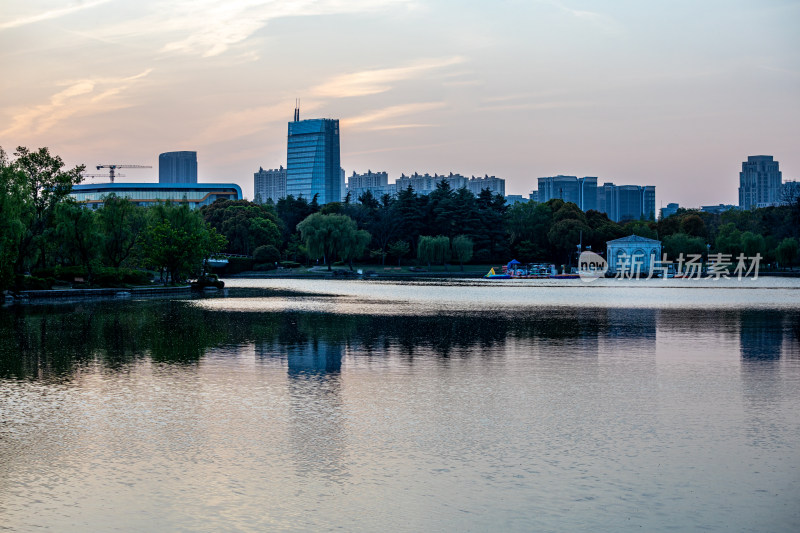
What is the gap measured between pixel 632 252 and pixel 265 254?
55688 mm

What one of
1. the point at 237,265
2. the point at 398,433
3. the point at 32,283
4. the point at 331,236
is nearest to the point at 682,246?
the point at 331,236

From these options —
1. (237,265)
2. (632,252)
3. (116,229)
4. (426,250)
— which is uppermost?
(116,229)

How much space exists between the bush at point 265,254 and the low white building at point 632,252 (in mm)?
51200

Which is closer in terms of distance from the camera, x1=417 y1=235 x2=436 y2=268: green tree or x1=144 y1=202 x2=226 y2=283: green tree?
x1=144 y1=202 x2=226 y2=283: green tree

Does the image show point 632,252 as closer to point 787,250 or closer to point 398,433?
point 787,250

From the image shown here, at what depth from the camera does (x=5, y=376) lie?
65.5ft

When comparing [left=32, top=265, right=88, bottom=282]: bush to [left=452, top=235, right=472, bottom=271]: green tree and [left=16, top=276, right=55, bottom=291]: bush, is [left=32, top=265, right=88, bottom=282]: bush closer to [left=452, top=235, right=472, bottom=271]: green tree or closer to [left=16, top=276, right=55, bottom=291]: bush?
[left=16, top=276, right=55, bottom=291]: bush

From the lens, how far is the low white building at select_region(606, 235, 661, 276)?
125688mm

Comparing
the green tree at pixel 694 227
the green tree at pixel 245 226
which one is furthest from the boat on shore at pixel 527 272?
the green tree at pixel 245 226

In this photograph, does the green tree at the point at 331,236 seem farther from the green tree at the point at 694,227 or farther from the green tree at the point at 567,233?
the green tree at the point at 694,227

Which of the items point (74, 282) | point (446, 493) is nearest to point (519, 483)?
point (446, 493)

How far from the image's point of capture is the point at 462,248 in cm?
12050

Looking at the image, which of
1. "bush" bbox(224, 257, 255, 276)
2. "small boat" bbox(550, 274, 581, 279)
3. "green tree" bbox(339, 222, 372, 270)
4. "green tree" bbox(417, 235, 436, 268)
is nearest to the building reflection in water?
"small boat" bbox(550, 274, 581, 279)

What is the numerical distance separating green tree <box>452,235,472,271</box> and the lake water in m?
91.1
